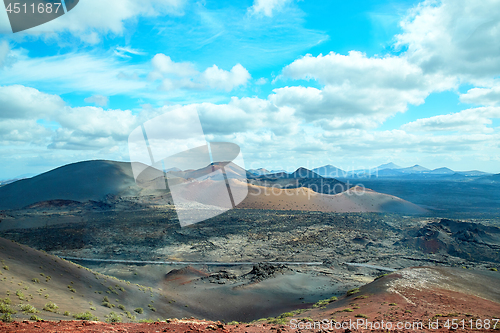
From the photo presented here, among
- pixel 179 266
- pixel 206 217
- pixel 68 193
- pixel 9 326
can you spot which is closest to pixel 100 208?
pixel 68 193

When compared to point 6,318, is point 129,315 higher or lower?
lower

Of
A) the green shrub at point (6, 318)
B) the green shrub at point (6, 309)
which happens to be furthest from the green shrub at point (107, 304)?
the green shrub at point (6, 318)

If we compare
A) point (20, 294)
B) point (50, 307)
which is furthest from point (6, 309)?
point (20, 294)

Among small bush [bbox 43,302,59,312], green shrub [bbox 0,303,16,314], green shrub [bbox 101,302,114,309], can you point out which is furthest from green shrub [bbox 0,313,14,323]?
green shrub [bbox 101,302,114,309]

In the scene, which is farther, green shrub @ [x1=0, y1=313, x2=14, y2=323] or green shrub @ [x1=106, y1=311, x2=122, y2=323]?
green shrub @ [x1=106, y1=311, x2=122, y2=323]

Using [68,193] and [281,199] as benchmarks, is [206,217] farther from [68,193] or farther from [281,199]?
[68,193]

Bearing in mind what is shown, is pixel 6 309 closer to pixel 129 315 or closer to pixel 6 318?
pixel 6 318

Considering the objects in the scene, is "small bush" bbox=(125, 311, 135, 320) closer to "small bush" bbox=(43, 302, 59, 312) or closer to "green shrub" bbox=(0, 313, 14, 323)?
"small bush" bbox=(43, 302, 59, 312)

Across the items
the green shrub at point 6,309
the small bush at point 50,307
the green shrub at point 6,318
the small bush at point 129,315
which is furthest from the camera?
the small bush at point 129,315

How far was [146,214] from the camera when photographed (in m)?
49.0

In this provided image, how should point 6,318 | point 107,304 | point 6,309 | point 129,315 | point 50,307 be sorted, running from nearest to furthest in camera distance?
point 6,318, point 6,309, point 50,307, point 129,315, point 107,304

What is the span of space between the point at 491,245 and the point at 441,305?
2543 cm

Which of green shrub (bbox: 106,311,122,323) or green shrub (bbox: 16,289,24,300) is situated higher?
green shrub (bbox: 16,289,24,300)

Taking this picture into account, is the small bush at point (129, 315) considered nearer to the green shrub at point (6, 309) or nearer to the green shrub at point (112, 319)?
the green shrub at point (112, 319)
